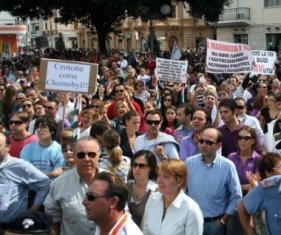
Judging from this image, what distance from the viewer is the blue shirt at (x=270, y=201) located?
13.9 ft

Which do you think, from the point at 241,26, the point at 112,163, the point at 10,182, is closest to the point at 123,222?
the point at 10,182

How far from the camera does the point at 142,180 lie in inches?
193

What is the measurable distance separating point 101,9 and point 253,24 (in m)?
16.6

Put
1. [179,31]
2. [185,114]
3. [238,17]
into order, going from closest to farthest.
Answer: [185,114] < [238,17] < [179,31]

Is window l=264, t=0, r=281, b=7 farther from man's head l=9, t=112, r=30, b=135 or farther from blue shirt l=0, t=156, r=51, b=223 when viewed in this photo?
blue shirt l=0, t=156, r=51, b=223

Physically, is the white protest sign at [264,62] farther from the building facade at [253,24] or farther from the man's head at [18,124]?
the building facade at [253,24]

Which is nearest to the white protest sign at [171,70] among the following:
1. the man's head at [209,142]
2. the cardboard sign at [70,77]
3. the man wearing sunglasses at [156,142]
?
the cardboard sign at [70,77]

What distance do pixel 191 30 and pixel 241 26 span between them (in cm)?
1702

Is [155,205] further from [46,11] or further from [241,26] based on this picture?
[241,26]

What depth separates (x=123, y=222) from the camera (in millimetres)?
3348

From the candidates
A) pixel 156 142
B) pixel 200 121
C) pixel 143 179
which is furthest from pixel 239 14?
pixel 143 179

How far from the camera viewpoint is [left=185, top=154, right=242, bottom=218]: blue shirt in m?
5.17

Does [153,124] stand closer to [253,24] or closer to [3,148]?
[3,148]

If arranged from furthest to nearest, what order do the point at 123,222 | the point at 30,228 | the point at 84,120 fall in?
the point at 84,120 → the point at 30,228 → the point at 123,222
